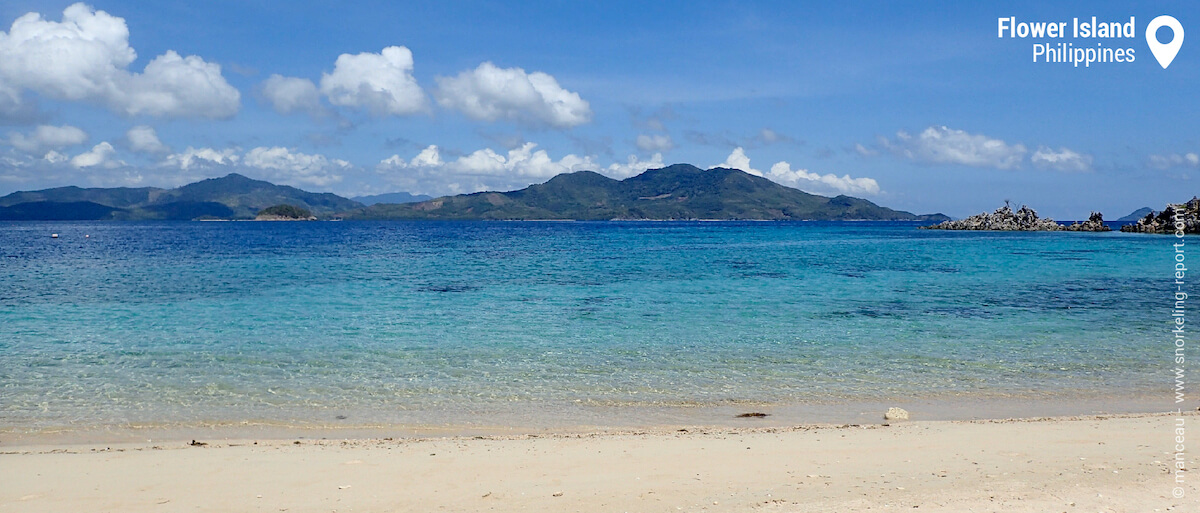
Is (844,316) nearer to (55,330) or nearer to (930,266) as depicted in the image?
(55,330)

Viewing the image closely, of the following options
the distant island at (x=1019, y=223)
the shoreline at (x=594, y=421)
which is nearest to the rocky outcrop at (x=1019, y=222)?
the distant island at (x=1019, y=223)

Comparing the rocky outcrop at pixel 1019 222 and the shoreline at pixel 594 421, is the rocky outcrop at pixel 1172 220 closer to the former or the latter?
the rocky outcrop at pixel 1019 222

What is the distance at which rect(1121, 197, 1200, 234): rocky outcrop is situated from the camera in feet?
352

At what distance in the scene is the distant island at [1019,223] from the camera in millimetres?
147125

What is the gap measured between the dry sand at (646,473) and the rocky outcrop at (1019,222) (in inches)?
6481

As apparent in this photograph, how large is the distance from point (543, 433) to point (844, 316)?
54.4 ft

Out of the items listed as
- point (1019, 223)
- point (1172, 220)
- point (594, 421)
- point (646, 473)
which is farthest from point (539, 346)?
point (1019, 223)

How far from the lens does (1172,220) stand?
11156 cm

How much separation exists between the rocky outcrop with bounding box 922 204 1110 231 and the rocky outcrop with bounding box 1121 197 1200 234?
2217 cm

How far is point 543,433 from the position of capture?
1170cm

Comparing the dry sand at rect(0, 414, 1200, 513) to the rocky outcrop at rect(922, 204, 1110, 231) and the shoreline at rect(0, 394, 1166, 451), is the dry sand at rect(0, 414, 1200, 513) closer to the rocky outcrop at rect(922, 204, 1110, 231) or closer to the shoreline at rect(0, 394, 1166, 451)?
the shoreline at rect(0, 394, 1166, 451)

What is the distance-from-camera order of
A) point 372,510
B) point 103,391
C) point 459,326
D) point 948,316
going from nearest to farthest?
point 372,510, point 103,391, point 459,326, point 948,316

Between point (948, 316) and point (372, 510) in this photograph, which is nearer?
point (372, 510)

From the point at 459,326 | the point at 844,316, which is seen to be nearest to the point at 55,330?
the point at 459,326
